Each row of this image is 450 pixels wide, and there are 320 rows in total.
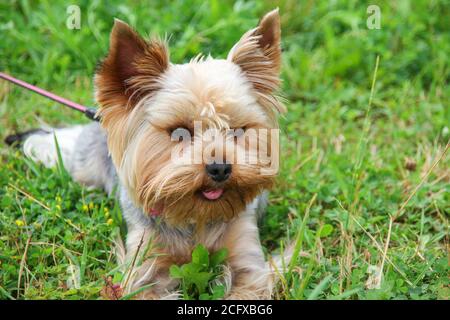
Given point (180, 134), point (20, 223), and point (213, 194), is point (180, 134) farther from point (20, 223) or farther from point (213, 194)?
point (20, 223)

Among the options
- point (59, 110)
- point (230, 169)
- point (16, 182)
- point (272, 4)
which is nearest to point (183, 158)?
point (230, 169)

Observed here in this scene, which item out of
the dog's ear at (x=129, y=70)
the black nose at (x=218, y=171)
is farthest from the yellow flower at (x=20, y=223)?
the black nose at (x=218, y=171)

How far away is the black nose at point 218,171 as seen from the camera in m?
3.21

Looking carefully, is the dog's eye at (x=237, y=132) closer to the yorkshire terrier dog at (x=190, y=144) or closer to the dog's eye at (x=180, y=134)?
the yorkshire terrier dog at (x=190, y=144)

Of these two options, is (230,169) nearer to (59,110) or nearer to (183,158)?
(183,158)

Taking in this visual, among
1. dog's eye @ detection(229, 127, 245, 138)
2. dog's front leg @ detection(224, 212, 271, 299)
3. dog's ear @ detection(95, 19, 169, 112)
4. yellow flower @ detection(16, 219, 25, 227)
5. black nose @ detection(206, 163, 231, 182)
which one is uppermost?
dog's ear @ detection(95, 19, 169, 112)

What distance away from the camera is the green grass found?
11.7ft

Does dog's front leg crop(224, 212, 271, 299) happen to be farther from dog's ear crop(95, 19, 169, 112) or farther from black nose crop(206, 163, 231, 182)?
dog's ear crop(95, 19, 169, 112)

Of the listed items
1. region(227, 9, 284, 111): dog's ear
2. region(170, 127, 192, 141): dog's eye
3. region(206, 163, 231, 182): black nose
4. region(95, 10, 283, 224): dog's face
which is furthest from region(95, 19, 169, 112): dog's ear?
region(206, 163, 231, 182): black nose

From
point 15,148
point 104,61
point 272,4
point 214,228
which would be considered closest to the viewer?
point 104,61

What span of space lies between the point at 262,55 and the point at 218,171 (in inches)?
30.1

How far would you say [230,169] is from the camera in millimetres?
3260

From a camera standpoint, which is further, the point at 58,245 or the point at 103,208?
the point at 103,208
